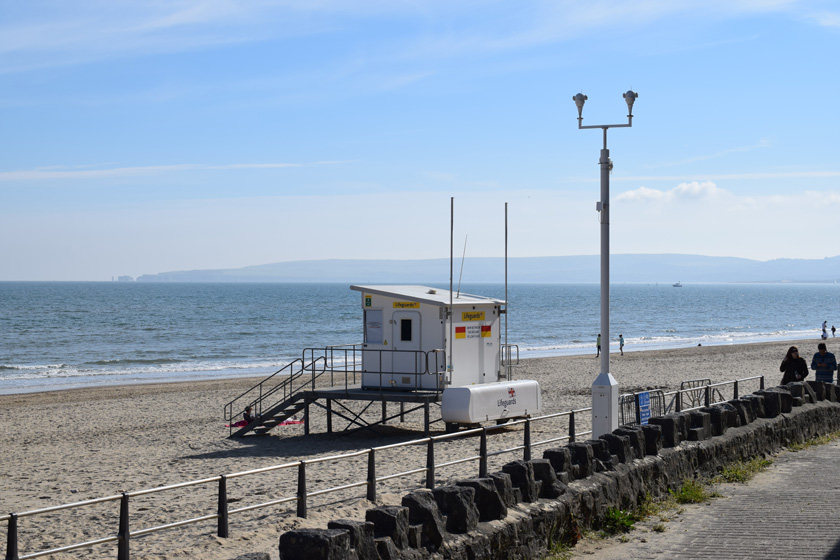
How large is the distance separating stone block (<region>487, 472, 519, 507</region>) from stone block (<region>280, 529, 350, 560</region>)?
91.0 inches

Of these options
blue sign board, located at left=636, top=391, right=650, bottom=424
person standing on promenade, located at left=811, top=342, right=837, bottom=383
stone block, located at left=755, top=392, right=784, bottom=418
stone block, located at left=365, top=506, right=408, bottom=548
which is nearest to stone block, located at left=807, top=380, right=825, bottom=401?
person standing on promenade, located at left=811, top=342, right=837, bottom=383

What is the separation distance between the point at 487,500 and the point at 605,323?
5782 mm

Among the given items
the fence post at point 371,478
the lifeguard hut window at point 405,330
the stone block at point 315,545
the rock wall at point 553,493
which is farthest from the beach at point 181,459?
the stone block at point 315,545

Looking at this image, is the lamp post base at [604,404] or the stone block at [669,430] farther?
the lamp post base at [604,404]

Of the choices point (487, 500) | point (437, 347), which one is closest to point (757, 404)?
point (487, 500)

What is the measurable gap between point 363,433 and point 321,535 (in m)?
16.0

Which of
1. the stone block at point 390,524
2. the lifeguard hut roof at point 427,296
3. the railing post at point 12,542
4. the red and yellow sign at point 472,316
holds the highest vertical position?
the lifeguard hut roof at point 427,296

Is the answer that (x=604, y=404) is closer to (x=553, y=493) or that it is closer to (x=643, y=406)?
(x=643, y=406)

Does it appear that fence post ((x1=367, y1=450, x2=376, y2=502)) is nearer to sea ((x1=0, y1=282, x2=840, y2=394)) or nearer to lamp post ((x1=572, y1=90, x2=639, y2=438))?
lamp post ((x1=572, y1=90, x2=639, y2=438))

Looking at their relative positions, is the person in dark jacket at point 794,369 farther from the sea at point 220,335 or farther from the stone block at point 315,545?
the sea at point 220,335

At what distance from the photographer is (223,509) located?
857cm

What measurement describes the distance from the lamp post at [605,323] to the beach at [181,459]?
2289mm

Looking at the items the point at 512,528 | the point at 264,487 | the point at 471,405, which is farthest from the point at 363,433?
the point at 512,528

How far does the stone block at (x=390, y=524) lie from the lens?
6.57 metres
